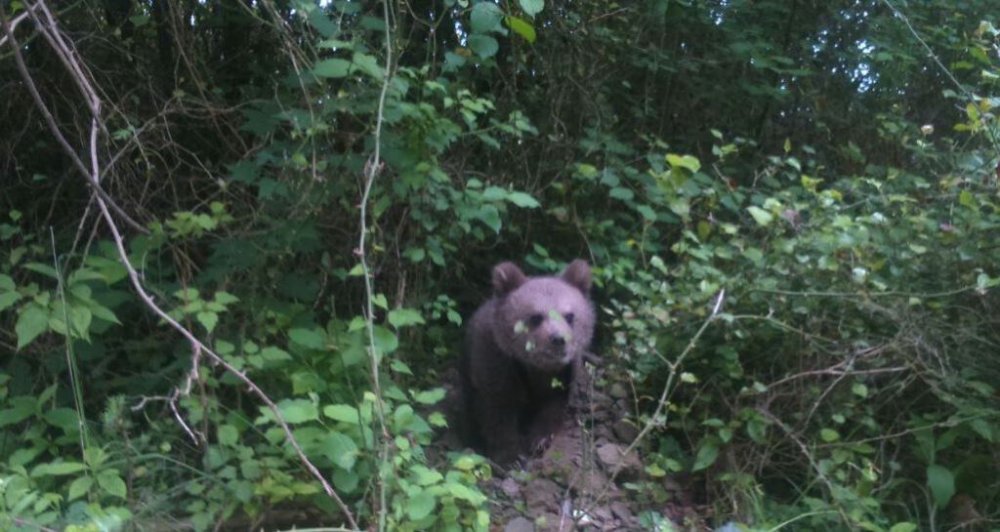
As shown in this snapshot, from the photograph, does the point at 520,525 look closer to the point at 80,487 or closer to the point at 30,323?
the point at 80,487

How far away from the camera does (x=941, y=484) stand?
4766 mm

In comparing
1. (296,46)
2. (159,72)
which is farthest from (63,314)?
(159,72)

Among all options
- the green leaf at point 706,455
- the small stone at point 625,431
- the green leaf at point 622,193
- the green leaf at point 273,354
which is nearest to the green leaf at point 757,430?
the green leaf at point 706,455

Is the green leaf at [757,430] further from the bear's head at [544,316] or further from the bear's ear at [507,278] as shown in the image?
the bear's ear at [507,278]

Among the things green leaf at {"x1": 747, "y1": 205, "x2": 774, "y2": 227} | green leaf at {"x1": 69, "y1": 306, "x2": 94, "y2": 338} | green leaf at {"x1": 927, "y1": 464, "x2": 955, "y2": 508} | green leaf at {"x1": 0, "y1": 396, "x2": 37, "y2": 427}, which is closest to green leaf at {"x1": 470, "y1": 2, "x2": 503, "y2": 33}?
green leaf at {"x1": 747, "y1": 205, "x2": 774, "y2": 227}

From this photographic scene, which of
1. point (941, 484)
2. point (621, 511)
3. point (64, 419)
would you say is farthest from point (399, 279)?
point (941, 484)

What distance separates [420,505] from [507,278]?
2.22m

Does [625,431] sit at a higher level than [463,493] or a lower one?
lower

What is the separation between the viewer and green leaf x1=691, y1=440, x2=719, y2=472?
16.8 ft

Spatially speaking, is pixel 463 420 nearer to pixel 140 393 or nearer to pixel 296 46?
pixel 140 393

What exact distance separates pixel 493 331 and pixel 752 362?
54.2 inches

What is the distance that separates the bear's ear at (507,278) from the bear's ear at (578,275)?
26 cm

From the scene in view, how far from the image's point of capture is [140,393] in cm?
526

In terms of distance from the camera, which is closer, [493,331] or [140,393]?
[140,393]
